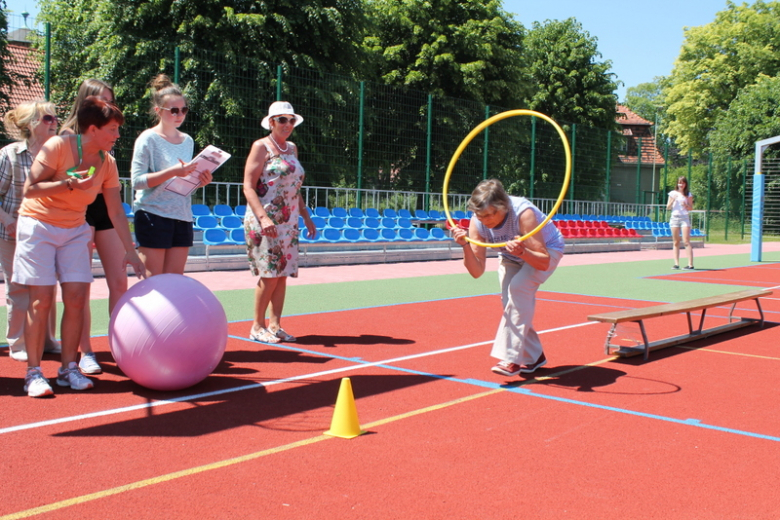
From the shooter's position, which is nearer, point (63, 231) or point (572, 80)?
point (63, 231)

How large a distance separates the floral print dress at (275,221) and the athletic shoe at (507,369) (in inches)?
86.7

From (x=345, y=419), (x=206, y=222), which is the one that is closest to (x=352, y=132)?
(x=206, y=222)

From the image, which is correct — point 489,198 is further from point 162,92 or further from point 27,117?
point 27,117

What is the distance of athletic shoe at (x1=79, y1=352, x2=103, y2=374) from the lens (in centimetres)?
584

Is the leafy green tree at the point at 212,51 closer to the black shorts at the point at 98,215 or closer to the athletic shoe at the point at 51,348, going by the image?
the athletic shoe at the point at 51,348

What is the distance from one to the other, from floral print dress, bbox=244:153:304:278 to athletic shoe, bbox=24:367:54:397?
2293 mm

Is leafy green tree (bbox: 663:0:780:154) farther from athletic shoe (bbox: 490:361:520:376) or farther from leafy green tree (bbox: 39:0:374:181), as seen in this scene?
athletic shoe (bbox: 490:361:520:376)

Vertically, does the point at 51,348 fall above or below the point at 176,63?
below

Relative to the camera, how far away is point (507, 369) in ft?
19.7

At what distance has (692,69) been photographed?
58.8 m

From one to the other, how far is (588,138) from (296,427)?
91.7 feet

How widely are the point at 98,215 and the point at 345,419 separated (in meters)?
2.83

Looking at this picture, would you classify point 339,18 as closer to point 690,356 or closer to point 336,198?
point 336,198

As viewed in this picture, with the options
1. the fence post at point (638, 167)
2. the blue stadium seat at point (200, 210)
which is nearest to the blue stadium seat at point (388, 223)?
the blue stadium seat at point (200, 210)
